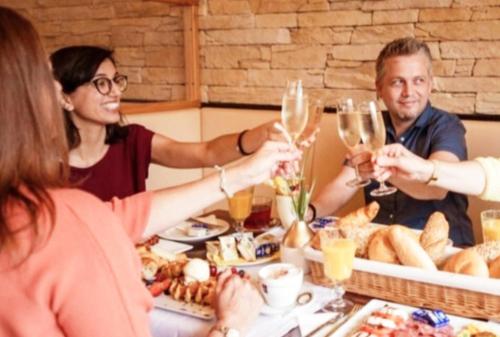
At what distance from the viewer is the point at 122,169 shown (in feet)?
7.37

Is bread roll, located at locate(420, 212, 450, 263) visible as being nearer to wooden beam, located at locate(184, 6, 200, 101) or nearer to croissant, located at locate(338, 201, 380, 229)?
croissant, located at locate(338, 201, 380, 229)

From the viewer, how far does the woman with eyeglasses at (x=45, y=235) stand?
0.75 metres

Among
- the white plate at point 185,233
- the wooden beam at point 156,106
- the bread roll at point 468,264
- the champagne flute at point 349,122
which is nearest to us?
the bread roll at point 468,264

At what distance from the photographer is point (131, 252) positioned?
862mm

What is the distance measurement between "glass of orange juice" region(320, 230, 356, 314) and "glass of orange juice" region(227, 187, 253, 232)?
567 millimetres

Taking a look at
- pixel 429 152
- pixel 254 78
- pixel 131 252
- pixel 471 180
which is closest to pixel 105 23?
pixel 254 78

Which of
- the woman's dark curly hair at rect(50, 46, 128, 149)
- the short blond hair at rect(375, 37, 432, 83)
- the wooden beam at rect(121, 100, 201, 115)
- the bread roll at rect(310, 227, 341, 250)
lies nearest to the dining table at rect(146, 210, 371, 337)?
the bread roll at rect(310, 227, 341, 250)

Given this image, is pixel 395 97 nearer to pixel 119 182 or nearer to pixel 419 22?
pixel 419 22

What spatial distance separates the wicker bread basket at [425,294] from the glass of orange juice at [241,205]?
1.70ft

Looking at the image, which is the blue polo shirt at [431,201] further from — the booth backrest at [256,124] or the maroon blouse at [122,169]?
the maroon blouse at [122,169]

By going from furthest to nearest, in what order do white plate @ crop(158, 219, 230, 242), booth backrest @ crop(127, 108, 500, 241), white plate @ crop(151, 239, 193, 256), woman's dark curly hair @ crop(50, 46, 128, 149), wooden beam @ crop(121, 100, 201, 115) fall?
1. wooden beam @ crop(121, 100, 201, 115)
2. booth backrest @ crop(127, 108, 500, 241)
3. woman's dark curly hair @ crop(50, 46, 128, 149)
4. white plate @ crop(158, 219, 230, 242)
5. white plate @ crop(151, 239, 193, 256)

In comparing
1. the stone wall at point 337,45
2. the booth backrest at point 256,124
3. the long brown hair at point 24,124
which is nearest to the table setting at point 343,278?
the long brown hair at point 24,124

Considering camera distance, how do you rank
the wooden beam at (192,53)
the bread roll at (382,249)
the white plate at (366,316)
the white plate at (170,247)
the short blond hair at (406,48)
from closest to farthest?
1. the white plate at (366,316)
2. the bread roll at (382,249)
3. the white plate at (170,247)
4. the short blond hair at (406,48)
5. the wooden beam at (192,53)

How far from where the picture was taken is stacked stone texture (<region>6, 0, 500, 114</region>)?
2.50 m
